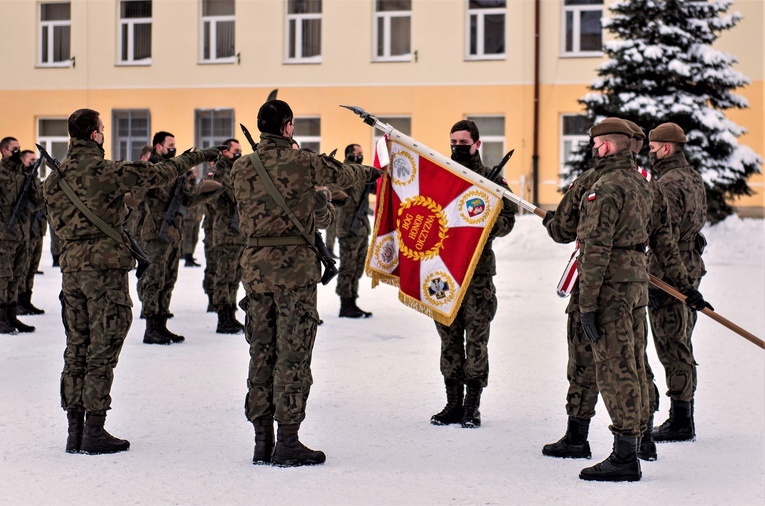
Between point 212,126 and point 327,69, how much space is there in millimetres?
3385

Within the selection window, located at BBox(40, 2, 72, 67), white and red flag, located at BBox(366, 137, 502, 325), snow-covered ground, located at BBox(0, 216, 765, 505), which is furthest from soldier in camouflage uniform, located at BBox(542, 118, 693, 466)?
window, located at BBox(40, 2, 72, 67)

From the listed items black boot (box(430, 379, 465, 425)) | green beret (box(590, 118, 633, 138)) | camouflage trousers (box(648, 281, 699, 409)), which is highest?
green beret (box(590, 118, 633, 138))

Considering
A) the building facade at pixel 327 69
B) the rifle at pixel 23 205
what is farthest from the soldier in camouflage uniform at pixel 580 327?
the building facade at pixel 327 69

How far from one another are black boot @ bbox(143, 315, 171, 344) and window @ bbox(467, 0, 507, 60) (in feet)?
60.6

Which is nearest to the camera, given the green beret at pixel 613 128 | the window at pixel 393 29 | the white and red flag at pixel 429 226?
the green beret at pixel 613 128

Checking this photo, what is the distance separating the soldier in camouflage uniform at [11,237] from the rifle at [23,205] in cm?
2

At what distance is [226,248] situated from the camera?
11359 mm

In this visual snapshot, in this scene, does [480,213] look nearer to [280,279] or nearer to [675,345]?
[675,345]

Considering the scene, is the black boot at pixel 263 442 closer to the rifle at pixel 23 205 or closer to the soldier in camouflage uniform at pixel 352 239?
the rifle at pixel 23 205

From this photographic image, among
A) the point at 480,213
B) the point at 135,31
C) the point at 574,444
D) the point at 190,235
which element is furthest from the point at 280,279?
the point at 135,31

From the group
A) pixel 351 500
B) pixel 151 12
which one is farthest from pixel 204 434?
pixel 151 12

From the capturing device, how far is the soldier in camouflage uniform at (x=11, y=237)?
11.2m

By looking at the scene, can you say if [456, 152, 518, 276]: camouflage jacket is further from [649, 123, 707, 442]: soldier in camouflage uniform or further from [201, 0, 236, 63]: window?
[201, 0, 236, 63]: window

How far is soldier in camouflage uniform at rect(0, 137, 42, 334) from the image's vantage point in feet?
36.8
